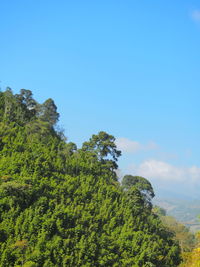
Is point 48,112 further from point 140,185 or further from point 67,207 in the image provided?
point 67,207

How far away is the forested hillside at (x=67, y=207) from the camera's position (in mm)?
34344

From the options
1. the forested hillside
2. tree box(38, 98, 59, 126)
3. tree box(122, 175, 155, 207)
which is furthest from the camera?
tree box(38, 98, 59, 126)

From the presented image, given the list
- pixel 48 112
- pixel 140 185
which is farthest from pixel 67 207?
pixel 48 112

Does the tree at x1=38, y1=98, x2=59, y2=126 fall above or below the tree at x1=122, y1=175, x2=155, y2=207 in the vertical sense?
above

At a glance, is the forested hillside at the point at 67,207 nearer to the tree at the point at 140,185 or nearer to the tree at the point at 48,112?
the tree at the point at 140,185

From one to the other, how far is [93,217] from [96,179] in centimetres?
1033

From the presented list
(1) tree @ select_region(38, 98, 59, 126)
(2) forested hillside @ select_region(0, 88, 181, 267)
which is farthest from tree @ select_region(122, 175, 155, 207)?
(1) tree @ select_region(38, 98, 59, 126)

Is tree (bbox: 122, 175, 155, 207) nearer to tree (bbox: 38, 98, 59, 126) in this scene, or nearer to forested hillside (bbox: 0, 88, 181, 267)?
forested hillside (bbox: 0, 88, 181, 267)

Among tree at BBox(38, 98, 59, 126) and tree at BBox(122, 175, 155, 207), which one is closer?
tree at BBox(122, 175, 155, 207)

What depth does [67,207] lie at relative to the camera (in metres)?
40.2

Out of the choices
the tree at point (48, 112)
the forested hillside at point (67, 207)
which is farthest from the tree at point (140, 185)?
the tree at point (48, 112)

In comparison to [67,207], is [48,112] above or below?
above

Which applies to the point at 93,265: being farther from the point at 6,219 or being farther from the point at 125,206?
the point at 125,206

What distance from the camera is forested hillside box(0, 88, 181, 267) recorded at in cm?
3434
